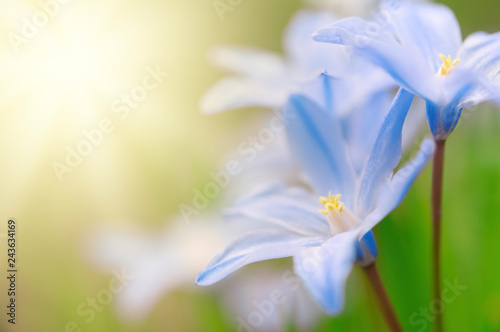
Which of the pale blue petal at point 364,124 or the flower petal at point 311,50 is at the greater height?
the flower petal at point 311,50

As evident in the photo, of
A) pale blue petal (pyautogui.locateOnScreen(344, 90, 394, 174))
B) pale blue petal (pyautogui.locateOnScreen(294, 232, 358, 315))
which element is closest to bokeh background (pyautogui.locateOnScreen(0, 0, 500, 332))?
pale blue petal (pyautogui.locateOnScreen(344, 90, 394, 174))

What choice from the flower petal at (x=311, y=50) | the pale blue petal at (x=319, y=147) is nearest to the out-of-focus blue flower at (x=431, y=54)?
the pale blue petal at (x=319, y=147)

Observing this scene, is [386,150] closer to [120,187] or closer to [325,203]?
[325,203]

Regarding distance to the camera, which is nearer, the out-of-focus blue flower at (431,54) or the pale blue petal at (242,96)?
the out-of-focus blue flower at (431,54)

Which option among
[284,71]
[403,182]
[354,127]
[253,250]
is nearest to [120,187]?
[284,71]

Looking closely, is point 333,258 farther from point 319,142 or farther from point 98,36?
point 98,36

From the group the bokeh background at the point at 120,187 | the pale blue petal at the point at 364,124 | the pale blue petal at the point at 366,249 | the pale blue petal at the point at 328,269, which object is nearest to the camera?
the pale blue petal at the point at 328,269

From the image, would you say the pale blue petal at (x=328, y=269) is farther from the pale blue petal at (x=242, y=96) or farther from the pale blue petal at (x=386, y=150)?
the pale blue petal at (x=242, y=96)

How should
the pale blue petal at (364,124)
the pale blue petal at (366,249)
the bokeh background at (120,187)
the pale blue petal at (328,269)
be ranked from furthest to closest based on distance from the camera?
the bokeh background at (120,187) → the pale blue petal at (364,124) → the pale blue petal at (366,249) → the pale blue petal at (328,269)
